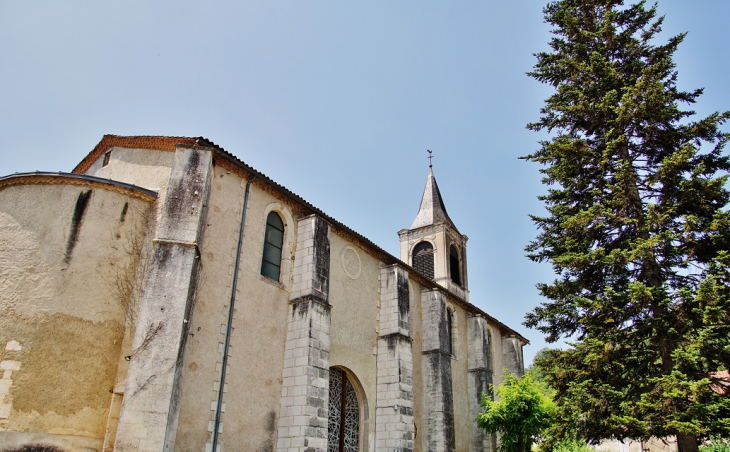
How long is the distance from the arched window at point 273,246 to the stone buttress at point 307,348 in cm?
49

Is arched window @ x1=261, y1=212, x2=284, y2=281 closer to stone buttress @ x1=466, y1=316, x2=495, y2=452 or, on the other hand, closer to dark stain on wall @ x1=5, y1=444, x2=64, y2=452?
dark stain on wall @ x1=5, y1=444, x2=64, y2=452

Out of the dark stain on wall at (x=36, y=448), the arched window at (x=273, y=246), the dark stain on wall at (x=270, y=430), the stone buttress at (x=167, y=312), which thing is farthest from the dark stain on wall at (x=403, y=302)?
the dark stain on wall at (x=36, y=448)

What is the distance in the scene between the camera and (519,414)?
1791 centimetres

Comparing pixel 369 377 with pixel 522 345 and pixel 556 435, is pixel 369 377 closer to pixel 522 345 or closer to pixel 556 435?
pixel 556 435

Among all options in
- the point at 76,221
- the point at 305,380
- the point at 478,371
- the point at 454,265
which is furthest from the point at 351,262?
the point at 454,265

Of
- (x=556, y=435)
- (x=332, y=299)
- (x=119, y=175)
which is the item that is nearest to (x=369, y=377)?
(x=332, y=299)

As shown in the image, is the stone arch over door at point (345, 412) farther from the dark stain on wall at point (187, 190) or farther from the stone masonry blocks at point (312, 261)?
the dark stain on wall at point (187, 190)

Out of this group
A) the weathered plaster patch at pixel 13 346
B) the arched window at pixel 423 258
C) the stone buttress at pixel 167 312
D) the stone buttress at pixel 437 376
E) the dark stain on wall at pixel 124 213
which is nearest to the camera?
the stone buttress at pixel 167 312

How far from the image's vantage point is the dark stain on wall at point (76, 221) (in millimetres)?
10992

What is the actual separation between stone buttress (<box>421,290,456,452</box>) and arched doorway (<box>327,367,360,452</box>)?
3575 millimetres

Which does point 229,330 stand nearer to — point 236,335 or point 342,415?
point 236,335

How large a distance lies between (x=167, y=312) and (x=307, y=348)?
3.78 meters

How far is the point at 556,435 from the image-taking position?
12.8 meters

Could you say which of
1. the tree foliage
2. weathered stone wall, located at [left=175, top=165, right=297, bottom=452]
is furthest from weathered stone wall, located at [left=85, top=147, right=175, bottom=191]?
the tree foliage
